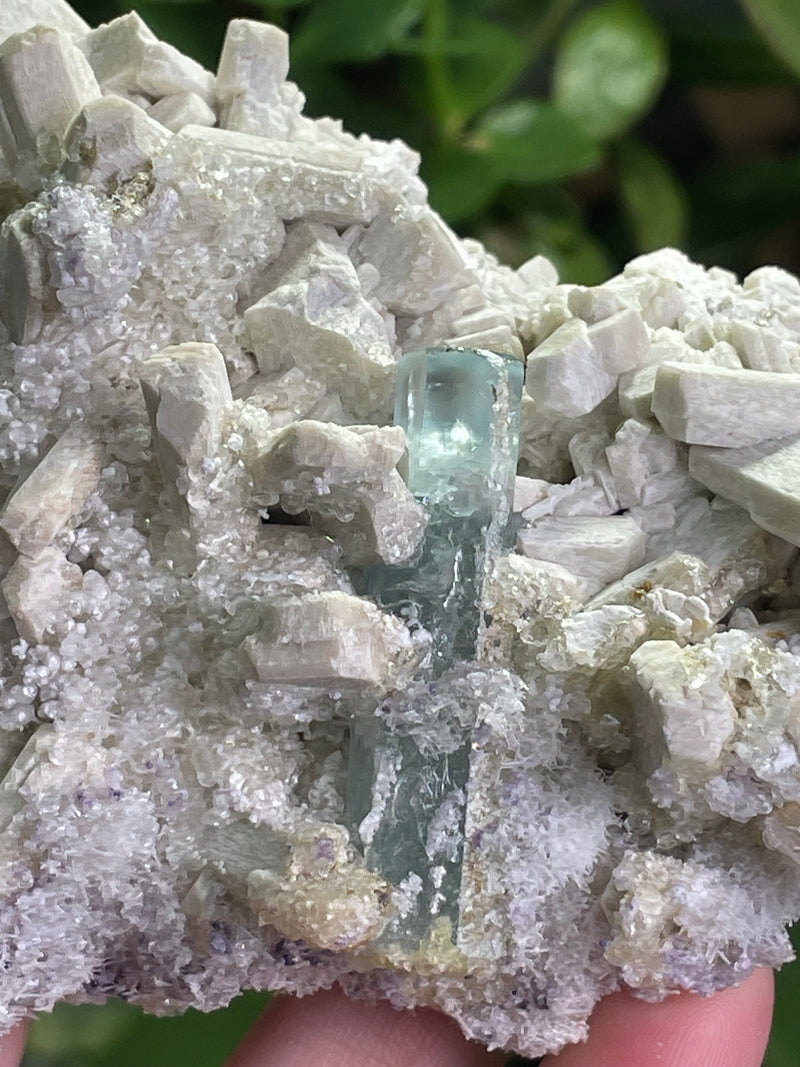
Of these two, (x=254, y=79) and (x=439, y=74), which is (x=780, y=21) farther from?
(x=254, y=79)

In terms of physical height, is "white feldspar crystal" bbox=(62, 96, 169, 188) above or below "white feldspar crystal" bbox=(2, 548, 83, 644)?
above

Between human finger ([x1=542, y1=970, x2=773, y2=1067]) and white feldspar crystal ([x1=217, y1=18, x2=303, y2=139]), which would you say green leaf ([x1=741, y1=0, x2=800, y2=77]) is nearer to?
white feldspar crystal ([x1=217, y1=18, x2=303, y2=139])

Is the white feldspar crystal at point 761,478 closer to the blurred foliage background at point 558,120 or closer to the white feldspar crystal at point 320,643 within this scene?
the white feldspar crystal at point 320,643

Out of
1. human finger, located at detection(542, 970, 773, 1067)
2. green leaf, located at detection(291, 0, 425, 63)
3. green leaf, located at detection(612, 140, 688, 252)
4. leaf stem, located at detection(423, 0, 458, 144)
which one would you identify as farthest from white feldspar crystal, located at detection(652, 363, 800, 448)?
green leaf, located at detection(612, 140, 688, 252)

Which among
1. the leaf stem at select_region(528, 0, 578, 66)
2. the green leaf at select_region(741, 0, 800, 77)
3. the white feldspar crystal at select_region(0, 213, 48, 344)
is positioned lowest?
the leaf stem at select_region(528, 0, 578, 66)

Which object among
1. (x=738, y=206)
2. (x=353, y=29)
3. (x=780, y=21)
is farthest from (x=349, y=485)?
(x=738, y=206)

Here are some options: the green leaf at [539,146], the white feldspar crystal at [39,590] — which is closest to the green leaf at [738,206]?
the green leaf at [539,146]

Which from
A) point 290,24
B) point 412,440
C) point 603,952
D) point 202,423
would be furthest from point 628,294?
point 290,24
